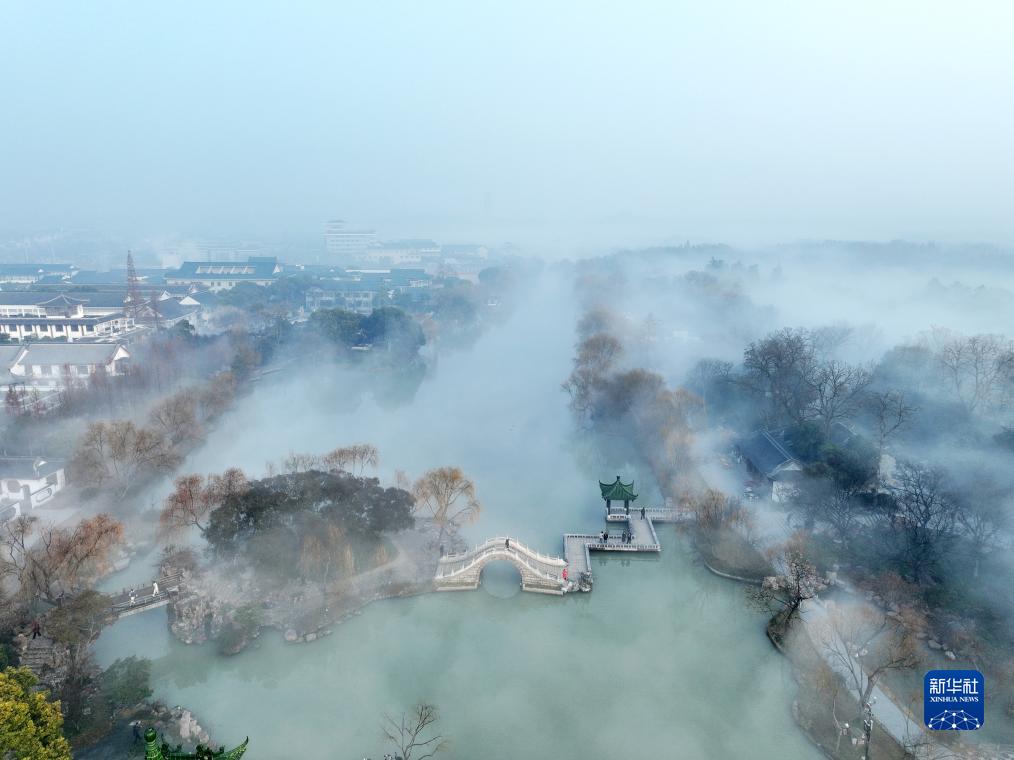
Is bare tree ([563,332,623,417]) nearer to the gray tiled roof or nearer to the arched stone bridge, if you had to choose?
the arched stone bridge

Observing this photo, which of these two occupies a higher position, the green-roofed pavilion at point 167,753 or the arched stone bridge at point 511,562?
the green-roofed pavilion at point 167,753

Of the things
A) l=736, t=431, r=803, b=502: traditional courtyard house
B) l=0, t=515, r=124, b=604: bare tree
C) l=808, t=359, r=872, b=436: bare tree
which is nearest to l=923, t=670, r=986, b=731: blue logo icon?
l=736, t=431, r=803, b=502: traditional courtyard house

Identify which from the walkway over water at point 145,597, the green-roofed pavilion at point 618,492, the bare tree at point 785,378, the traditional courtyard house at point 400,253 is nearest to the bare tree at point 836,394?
the bare tree at point 785,378

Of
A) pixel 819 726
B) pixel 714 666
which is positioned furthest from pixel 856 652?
pixel 714 666

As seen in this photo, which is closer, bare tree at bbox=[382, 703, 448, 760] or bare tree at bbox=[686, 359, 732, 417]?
bare tree at bbox=[382, 703, 448, 760]

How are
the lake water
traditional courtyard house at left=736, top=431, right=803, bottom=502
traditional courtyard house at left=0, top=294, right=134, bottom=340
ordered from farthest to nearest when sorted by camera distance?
traditional courtyard house at left=0, top=294, right=134, bottom=340 → traditional courtyard house at left=736, top=431, right=803, bottom=502 → the lake water

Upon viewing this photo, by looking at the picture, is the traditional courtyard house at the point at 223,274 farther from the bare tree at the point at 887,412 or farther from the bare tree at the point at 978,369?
the bare tree at the point at 978,369
